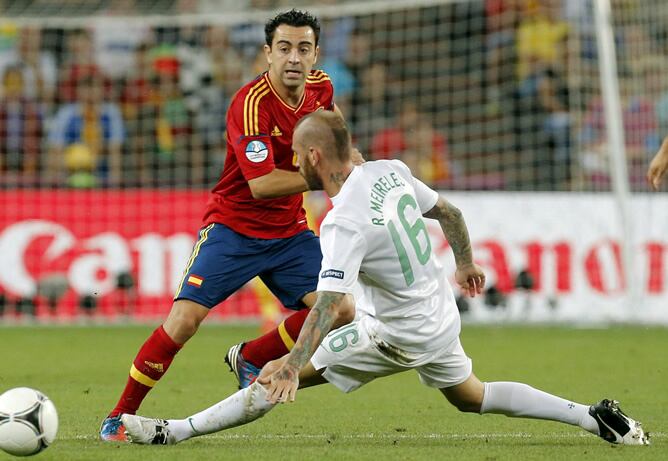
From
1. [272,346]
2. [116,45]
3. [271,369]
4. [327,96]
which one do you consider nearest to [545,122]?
[116,45]

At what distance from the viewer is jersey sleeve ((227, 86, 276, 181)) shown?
20.8 ft

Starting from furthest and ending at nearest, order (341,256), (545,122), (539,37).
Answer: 1. (539,37)
2. (545,122)
3. (341,256)

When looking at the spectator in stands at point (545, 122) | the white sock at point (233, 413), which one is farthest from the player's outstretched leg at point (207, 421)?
the spectator in stands at point (545, 122)

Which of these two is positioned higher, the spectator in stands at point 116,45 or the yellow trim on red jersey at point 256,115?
the spectator in stands at point 116,45

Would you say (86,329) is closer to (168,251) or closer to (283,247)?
(168,251)

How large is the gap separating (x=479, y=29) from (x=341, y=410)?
9753mm

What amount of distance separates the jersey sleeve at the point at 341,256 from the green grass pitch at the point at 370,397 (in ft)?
2.85

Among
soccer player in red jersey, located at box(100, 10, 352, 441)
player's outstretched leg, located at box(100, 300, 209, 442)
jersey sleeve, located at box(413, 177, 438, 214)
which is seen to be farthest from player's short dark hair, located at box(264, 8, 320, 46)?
player's outstretched leg, located at box(100, 300, 209, 442)

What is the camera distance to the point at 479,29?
53.6ft

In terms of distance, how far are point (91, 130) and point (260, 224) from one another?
943 cm

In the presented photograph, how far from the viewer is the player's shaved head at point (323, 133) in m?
5.13

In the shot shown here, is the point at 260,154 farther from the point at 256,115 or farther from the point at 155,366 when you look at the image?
the point at 155,366

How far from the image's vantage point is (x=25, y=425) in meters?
5.33

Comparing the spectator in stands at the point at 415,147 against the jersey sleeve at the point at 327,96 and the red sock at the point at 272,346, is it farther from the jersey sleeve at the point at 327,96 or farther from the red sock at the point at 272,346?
the red sock at the point at 272,346
